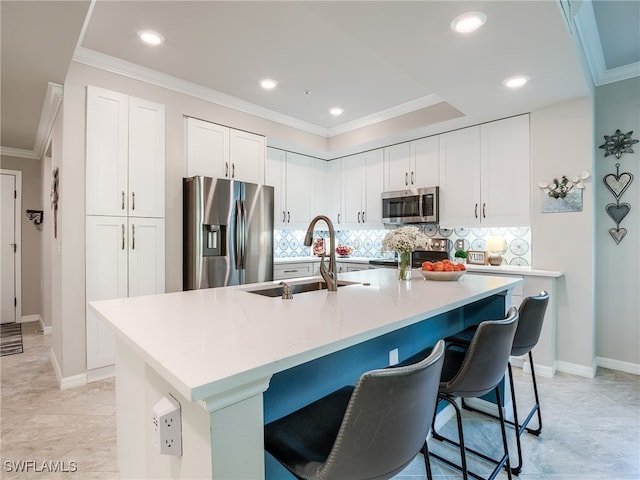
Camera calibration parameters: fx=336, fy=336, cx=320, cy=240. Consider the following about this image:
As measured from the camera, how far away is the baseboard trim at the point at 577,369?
2971 millimetres

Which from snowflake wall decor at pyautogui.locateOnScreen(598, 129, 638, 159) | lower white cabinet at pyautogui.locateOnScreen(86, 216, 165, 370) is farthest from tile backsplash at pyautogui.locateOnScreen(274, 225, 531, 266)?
lower white cabinet at pyautogui.locateOnScreen(86, 216, 165, 370)

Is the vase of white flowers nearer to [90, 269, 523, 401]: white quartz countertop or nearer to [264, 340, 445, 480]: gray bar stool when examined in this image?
[90, 269, 523, 401]: white quartz countertop

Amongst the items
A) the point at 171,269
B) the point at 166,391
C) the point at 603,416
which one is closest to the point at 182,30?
the point at 171,269

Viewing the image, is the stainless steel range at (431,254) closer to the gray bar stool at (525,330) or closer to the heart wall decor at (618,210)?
the heart wall decor at (618,210)

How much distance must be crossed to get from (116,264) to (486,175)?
3.72m

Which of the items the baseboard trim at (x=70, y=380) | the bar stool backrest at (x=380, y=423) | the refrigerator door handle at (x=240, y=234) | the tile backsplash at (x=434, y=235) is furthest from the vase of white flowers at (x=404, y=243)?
the baseboard trim at (x=70, y=380)

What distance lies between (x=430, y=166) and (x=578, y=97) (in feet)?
4.93

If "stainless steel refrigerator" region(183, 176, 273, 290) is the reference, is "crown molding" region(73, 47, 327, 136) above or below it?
above

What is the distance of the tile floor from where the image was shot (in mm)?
1808

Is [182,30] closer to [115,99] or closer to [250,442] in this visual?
[115,99]

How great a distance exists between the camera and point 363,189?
4844mm

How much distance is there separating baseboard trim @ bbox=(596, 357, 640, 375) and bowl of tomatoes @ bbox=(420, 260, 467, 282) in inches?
86.3

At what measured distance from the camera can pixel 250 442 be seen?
83cm

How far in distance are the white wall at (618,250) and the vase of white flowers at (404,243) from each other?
2.17m
